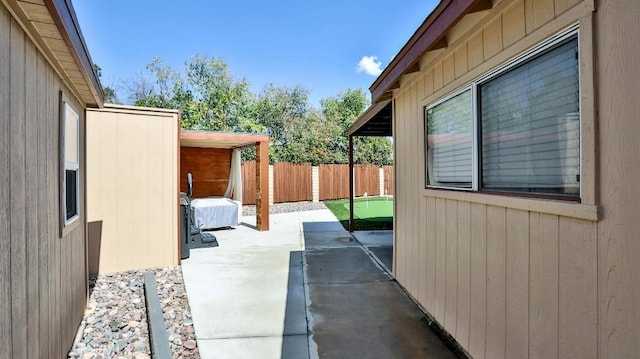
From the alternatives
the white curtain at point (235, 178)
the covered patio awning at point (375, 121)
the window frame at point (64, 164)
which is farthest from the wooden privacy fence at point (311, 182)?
the window frame at point (64, 164)

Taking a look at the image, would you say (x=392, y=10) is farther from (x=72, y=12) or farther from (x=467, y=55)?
(x=72, y=12)

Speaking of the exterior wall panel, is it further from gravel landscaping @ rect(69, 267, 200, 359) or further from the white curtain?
the white curtain

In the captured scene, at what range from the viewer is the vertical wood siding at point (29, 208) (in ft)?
5.82

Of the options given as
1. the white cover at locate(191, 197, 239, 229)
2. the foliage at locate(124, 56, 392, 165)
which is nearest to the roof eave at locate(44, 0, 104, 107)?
the white cover at locate(191, 197, 239, 229)

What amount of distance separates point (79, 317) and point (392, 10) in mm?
14562

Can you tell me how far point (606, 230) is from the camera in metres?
1.62

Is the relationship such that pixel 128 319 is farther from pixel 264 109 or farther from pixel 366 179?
pixel 264 109

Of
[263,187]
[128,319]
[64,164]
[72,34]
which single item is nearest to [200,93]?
[263,187]

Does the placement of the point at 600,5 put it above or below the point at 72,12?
below

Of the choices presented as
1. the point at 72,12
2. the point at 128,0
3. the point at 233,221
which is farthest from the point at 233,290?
the point at 128,0

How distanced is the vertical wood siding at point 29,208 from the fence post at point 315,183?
15.1m

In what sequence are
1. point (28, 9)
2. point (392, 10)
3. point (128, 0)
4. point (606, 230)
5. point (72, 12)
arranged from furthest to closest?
point (128, 0), point (392, 10), point (72, 12), point (28, 9), point (606, 230)

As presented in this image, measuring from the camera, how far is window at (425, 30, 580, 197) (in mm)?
1882

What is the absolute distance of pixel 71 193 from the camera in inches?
146
